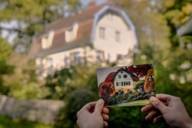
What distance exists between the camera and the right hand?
82.5 inches

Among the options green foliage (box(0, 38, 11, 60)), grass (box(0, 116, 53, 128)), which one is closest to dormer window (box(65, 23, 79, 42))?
green foliage (box(0, 38, 11, 60))

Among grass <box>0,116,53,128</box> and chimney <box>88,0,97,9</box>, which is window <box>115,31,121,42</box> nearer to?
chimney <box>88,0,97,9</box>

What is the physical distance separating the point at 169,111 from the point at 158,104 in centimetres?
7

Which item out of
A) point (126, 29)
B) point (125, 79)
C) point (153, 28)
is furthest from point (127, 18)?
point (125, 79)

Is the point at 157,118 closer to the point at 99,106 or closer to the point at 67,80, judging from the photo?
the point at 99,106

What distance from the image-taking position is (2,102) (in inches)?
638

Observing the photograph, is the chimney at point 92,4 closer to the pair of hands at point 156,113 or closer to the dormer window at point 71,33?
the dormer window at point 71,33

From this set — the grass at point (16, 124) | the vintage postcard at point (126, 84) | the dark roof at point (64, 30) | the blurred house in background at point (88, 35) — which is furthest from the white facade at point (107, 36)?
the vintage postcard at point (126, 84)

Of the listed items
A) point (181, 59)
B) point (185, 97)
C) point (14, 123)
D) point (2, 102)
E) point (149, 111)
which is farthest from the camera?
point (181, 59)

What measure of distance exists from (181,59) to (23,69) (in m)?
6.44

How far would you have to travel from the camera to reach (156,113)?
2.22 metres

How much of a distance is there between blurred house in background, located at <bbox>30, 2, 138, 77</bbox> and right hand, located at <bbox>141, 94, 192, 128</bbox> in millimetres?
33819

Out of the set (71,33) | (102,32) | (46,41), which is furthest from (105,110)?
(46,41)

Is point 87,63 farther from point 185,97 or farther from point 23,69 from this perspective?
point 185,97
